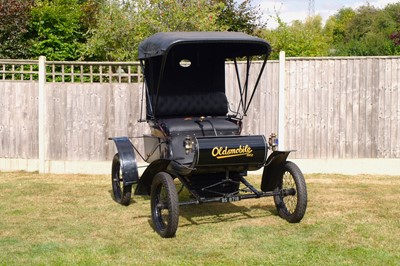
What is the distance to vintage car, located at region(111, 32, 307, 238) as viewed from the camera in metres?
7.36

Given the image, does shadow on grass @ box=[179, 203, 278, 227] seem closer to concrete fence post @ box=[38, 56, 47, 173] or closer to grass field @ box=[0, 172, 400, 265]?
grass field @ box=[0, 172, 400, 265]

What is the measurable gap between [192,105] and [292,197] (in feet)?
6.85

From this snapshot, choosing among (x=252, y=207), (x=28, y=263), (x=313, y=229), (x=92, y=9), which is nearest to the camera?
(x=28, y=263)

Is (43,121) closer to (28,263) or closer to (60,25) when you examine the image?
(28,263)

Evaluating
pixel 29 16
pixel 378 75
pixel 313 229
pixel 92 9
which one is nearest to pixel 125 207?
pixel 313 229

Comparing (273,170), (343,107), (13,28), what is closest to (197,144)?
(273,170)

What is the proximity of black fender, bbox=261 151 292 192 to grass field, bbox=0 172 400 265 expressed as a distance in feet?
1.34

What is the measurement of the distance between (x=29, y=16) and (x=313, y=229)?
1439cm

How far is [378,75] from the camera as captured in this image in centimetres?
1152

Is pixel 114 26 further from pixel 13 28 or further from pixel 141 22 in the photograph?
pixel 13 28

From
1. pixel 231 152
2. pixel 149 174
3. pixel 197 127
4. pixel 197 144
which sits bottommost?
pixel 149 174

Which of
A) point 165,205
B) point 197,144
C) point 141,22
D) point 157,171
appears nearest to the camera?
point 197,144

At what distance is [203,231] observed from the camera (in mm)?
7508

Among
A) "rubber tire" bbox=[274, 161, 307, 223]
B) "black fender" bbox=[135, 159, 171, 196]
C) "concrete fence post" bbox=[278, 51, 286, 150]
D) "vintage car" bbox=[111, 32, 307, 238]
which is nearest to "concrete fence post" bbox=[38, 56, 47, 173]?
"vintage car" bbox=[111, 32, 307, 238]
